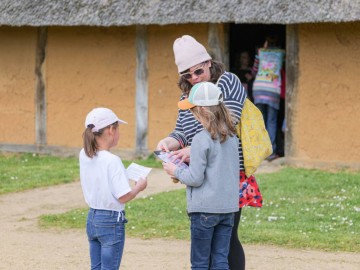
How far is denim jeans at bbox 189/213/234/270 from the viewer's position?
619 cm

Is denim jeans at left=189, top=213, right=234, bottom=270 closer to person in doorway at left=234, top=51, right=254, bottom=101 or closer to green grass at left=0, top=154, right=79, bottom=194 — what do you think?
green grass at left=0, top=154, right=79, bottom=194

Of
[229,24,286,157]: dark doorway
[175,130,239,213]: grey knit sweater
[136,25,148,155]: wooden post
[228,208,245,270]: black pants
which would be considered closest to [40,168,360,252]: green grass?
[228,208,245,270]: black pants

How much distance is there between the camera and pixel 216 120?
617cm

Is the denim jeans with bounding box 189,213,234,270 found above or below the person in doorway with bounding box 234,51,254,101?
below

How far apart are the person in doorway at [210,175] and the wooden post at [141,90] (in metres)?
8.86

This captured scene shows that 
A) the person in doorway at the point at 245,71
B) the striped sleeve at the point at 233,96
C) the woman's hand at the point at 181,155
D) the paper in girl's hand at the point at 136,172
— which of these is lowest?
the paper in girl's hand at the point at 136,172

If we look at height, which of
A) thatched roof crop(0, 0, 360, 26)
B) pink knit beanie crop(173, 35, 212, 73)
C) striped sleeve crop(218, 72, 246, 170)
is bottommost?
striped sleeve crop(218, 72, 246, 170)

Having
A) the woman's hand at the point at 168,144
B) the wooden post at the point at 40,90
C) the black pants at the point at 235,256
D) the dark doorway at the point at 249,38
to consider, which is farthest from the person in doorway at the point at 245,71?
the black pants at the point at 235,256

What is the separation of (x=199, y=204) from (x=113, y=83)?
30.7 feet

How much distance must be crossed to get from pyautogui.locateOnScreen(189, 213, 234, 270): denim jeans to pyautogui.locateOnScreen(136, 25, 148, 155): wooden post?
350 inches

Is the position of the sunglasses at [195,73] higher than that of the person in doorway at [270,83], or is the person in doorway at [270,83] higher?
the person in doorway at [270,83]

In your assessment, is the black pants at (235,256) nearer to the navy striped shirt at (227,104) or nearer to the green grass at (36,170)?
the navy striped shirt at (227,104)

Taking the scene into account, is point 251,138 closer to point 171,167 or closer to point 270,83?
point 171,167

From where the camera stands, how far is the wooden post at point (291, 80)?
45.4 feet
